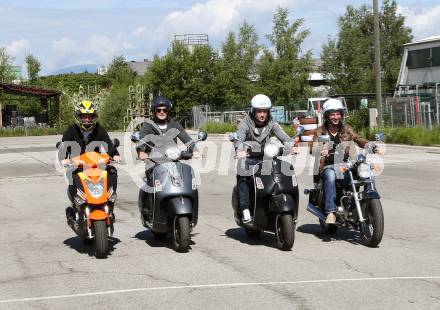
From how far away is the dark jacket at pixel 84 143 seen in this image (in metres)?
8.84

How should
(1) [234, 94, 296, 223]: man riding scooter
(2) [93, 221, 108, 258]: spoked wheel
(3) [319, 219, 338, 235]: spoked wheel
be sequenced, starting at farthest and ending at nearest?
(3) [319, 219, 338, 235]: spoked wheel, (1) [234, 94, 296, 223]: man riding scooter, (2) [93, 221, 108, 258]: spoked wheel

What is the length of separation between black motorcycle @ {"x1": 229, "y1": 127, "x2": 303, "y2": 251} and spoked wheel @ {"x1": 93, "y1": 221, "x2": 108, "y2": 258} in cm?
175

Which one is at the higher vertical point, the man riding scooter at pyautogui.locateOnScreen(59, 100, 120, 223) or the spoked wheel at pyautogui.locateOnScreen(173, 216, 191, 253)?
the man riding scooter at pyautogui.locateOnScreen(59, 100, 120, 223)

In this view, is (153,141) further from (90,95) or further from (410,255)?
(90,95)

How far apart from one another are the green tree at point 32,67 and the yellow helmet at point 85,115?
253 ft

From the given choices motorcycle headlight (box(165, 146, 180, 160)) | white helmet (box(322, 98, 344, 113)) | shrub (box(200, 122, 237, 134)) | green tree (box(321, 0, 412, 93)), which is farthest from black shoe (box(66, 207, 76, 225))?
green tree (box(321, 0, 412, 93))

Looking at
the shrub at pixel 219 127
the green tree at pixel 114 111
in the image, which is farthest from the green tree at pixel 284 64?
the green tree at pixel 114 111

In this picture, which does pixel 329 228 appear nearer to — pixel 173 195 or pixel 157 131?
pixel 173 195

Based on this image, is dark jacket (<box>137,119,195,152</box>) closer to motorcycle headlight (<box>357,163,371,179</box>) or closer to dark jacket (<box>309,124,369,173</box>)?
dark jacket (<box>309,124,369,173</box>)

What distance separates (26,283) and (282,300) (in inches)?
97.9

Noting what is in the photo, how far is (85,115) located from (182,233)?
1.77 m

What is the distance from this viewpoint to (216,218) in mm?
11531

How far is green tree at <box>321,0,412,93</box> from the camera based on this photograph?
192 feet

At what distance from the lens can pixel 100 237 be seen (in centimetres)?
811
